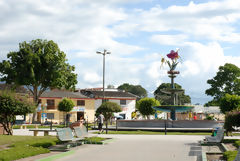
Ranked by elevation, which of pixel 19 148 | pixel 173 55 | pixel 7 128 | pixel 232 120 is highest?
pixel 173 55

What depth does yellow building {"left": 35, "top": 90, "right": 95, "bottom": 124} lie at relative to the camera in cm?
7062

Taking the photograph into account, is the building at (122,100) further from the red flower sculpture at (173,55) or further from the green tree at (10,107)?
the green tree at (10,107)

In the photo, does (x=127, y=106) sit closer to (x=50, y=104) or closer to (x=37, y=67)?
(x=50, y=104)

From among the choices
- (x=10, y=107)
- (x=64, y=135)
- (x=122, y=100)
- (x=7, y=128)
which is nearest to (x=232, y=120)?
(x=64, y=135)

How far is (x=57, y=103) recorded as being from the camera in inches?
2884

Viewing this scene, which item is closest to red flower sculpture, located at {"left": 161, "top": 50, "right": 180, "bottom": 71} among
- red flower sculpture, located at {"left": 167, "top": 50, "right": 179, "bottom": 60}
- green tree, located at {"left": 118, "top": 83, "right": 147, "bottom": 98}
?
red flower sculpture, located at {"left": 167, "top": 50, "right": 179, "bottom": 60}

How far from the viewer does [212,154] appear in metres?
13.9

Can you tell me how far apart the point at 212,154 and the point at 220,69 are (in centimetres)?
6113

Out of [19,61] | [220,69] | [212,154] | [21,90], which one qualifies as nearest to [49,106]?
[21,90]

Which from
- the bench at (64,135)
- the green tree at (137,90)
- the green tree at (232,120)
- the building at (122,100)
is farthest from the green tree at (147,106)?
the green tree at (137,90)

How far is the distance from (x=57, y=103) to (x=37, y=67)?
2005cm

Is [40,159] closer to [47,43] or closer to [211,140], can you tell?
[211,140]

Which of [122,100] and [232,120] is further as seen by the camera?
[122,100]

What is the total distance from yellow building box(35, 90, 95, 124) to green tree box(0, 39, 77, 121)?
1348 centimetres
